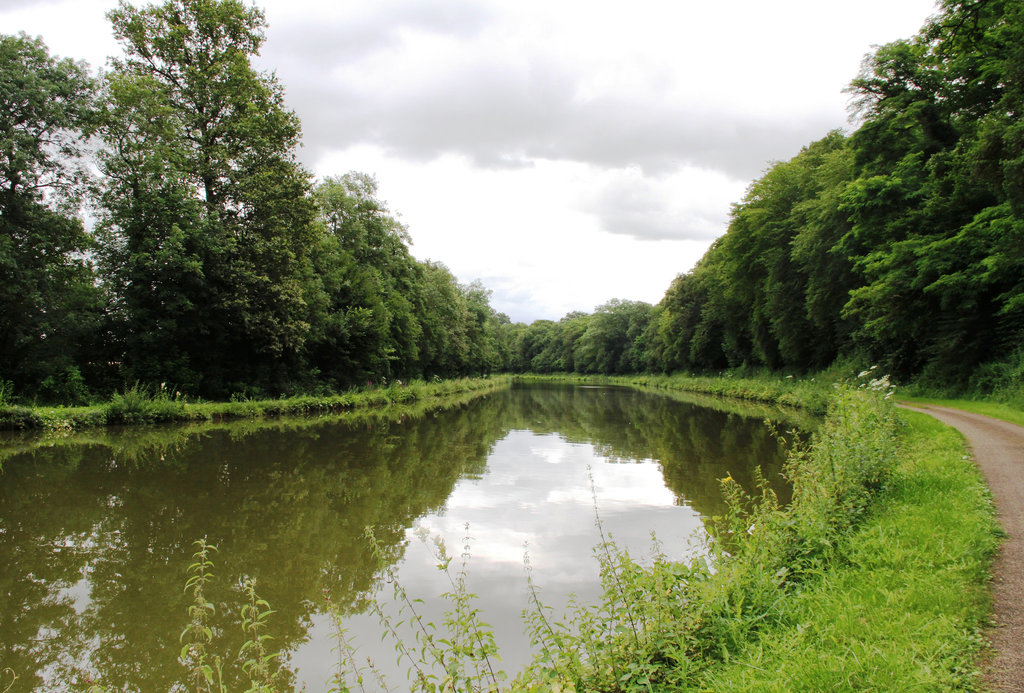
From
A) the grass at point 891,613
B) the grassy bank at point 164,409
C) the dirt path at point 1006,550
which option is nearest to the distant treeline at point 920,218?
the dirt path at point 1006,550

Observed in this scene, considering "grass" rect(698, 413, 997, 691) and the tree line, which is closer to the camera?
"grass" rect(698, 413, 997, 691)

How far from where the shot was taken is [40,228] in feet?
61.9

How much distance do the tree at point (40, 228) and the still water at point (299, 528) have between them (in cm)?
614

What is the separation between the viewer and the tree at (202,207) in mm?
20906

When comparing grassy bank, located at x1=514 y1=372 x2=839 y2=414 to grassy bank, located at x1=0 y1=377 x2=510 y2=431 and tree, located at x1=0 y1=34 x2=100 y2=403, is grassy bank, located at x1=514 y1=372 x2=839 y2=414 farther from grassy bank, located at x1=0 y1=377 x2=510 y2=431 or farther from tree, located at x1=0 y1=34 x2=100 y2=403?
tree, located at x1=0 y1=34 x2=100 y2=403

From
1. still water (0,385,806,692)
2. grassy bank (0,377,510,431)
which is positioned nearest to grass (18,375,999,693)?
still water (0,385,806,692)

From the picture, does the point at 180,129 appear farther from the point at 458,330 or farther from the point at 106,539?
the point at 458,330

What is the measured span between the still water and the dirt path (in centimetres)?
221

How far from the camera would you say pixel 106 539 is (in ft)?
22.1

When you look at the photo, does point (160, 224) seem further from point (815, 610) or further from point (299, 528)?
point (815, 610)

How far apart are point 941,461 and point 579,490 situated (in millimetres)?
5009

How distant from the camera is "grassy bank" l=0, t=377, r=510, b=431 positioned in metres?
15.8

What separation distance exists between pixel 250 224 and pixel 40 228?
6.96m

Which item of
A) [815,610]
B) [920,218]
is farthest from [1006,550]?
[920,218]
